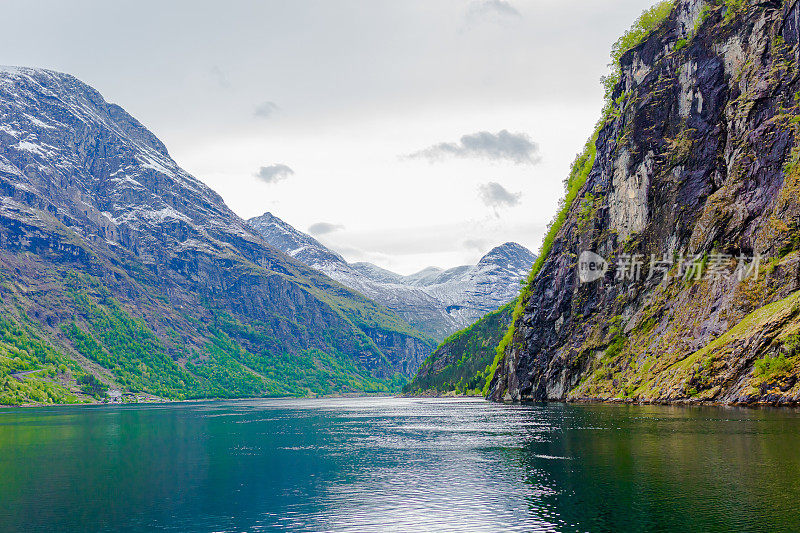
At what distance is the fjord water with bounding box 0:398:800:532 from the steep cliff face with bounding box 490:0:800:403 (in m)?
26.2

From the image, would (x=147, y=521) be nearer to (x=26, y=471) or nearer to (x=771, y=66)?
(x=26, y=471)

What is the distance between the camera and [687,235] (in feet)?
464

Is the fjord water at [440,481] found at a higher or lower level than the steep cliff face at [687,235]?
lower

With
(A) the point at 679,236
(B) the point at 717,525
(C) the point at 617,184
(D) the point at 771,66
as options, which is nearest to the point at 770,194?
(A) the point at 679,236

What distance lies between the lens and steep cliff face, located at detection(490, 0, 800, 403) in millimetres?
110125

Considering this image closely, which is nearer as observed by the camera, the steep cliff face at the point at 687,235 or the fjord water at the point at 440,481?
the fjord water at the point at 440,481

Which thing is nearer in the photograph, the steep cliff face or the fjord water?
the fjord water

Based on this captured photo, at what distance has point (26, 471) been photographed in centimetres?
6075

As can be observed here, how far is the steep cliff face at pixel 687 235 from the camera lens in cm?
11012

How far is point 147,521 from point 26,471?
2883cm

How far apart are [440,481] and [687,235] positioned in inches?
4326

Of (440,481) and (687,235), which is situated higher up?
(687,235)

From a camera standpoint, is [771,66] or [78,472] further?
[771,66]

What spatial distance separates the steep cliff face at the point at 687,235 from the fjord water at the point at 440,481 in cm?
2617
